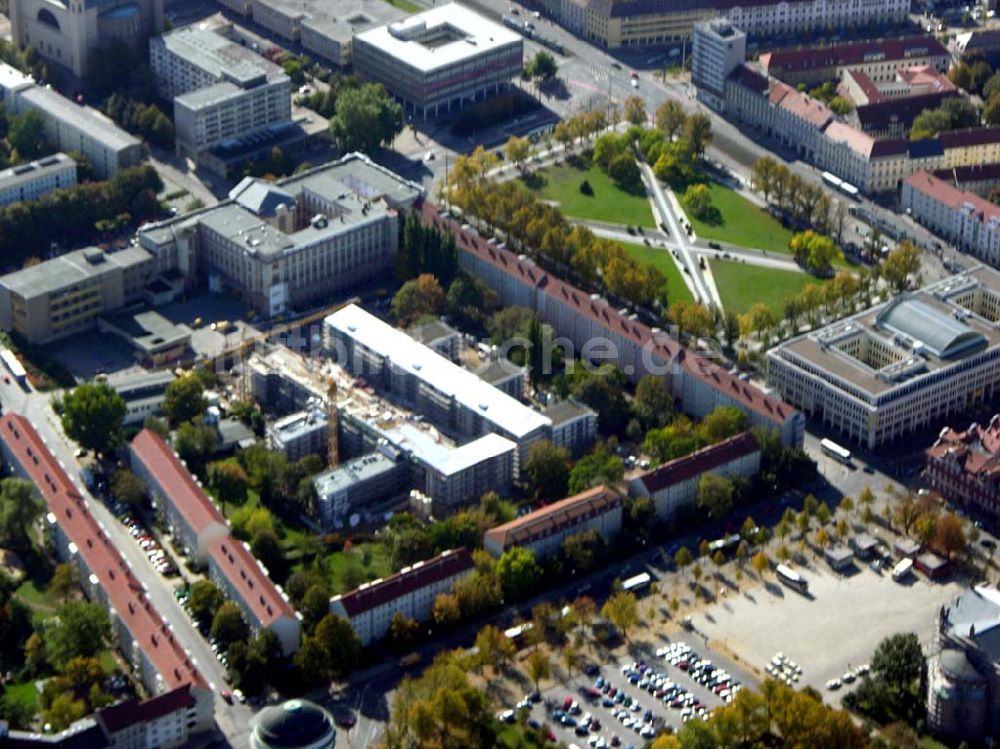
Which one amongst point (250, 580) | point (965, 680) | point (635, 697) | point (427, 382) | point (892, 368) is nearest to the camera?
point (965, 680)

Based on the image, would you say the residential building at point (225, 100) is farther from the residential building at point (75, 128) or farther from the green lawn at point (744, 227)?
the green lawn at point (744, 227)

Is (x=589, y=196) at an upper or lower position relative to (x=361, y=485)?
lower

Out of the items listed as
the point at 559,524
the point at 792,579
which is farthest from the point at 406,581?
the point at 792,579

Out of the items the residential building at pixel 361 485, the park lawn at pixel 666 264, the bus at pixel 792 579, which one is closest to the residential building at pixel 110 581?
the residential building at pixel 361 485

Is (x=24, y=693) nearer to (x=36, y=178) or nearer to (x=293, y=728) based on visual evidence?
(x=293, y=728)

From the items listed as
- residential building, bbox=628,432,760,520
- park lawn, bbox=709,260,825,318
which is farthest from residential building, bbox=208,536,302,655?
park lawn, bbox=709,260,825,318

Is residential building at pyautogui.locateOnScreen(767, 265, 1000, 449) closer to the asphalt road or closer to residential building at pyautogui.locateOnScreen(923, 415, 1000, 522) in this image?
residential building at pyautogui.locateOnScreen(923, 415, 1000, 522)

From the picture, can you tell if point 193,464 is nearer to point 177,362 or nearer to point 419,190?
point 177,362

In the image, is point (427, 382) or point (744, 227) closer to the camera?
point (427, 382)
